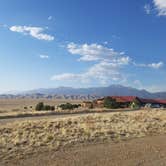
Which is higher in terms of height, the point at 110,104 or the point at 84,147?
the point at 110,104

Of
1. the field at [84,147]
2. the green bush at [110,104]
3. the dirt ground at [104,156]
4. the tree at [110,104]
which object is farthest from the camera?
the tree at [110,104]

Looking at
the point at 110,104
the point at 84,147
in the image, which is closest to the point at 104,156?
the point at 84,147

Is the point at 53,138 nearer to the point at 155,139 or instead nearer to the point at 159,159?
the point at 155,139

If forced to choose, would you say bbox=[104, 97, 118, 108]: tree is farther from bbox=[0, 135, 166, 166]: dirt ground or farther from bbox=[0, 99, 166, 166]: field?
bbox=[0, 135, 166, 166]: dirt ground

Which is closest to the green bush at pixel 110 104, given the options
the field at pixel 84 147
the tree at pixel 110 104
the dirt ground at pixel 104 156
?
the tree at pixel 110 104

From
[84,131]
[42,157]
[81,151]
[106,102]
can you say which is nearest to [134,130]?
[84,131]

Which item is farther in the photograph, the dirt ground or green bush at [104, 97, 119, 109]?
green bush at [104, 97, 119, 109]

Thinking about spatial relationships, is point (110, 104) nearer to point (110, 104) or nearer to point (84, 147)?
point (110, 104)

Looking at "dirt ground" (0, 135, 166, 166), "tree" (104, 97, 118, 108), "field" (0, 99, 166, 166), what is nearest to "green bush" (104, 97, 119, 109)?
"tree" (104, 97, 118, 108)

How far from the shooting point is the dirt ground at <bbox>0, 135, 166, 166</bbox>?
15.4 metres

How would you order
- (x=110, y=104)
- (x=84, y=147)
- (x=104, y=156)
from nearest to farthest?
(x=104, y=156) → (x=84, y=147) → (x=110, y=104)

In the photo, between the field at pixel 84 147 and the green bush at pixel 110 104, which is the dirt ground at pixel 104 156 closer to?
the field at pixel 84 147

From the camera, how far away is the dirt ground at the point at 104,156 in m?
15.4

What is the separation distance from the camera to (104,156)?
55.4 ft
